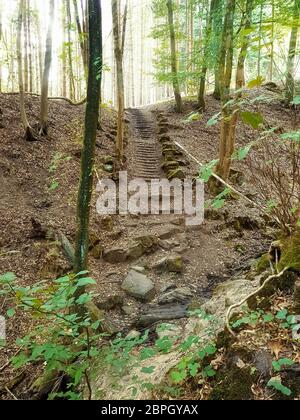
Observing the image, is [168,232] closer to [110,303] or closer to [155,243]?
[155,243]

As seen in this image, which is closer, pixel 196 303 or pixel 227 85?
pixel 196 303

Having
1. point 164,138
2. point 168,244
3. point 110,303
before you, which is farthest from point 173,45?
point 110,303

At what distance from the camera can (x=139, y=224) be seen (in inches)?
330

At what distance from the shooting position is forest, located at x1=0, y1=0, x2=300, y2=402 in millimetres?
2629

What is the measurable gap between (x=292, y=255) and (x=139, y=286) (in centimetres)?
354

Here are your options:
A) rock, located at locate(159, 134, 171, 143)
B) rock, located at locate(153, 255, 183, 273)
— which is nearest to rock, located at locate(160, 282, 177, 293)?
rock, located at locate(153, 255, 183, 273)

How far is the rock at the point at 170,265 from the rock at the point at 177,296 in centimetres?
77

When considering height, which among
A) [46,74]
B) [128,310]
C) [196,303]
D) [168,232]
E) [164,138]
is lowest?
[128,310]

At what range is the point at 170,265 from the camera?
6.70 meters

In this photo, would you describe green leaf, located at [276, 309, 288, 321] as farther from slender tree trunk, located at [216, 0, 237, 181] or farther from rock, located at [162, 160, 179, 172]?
rock, located at [162, 160, 179, 172]

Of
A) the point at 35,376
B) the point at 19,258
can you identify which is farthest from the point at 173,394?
the point at 19,258

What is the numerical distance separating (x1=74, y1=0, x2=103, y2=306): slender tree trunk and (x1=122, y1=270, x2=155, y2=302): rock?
65.9 inches
